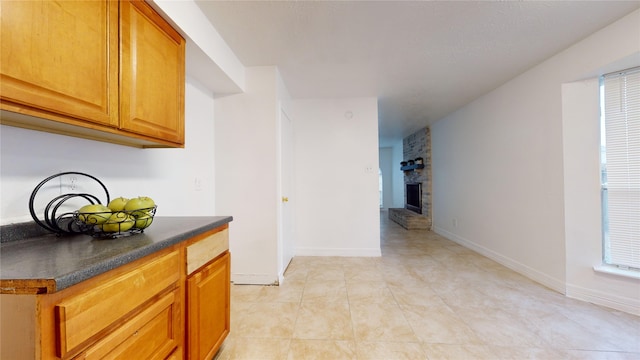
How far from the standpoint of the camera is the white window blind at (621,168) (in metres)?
1.95

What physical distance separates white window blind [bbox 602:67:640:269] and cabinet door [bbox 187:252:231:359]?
133 inches

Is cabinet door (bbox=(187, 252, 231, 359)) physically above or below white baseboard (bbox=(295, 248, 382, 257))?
above

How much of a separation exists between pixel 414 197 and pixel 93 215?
21.0ft

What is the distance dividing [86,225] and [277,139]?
1755 millimetres

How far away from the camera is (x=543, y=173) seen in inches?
97.8

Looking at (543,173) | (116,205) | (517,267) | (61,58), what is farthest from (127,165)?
(517,267)

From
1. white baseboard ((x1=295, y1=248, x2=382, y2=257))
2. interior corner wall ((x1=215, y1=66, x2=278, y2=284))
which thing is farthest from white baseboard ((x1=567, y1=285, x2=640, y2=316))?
interior corner wall ((x1=215, y1=66, x2=278, y2=284))

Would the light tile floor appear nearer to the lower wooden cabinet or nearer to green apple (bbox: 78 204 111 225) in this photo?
the lower wooden cabinet

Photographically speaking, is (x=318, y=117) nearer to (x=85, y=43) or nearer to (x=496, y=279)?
(x=85, y=43)

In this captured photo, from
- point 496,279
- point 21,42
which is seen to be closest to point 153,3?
point 21,42

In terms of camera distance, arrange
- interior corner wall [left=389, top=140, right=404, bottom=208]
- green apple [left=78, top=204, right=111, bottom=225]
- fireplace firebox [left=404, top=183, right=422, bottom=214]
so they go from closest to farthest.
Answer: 1. green apple [left=78, top=204, right=111, bottom=225]
2. fireplace firebox [left=404, top=183, right=422, bottom=214]
3. interior corner wall [left=389, top=140, right=404, bottom=208]

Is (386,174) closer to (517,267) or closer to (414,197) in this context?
(414,197)

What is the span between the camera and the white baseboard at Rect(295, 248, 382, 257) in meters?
3.43

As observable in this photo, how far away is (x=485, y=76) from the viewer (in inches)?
110
